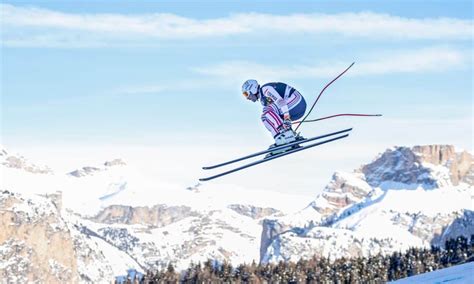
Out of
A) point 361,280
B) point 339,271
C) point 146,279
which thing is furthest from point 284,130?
point 146,279

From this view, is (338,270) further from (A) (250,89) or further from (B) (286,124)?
(A) (250,89)

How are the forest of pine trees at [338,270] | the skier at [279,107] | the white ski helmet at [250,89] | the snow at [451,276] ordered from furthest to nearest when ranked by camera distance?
the forest of pine trees at [338,270] → the skier at [279,107] → the white ski helmet at [250,89] → the snow at [451,276]

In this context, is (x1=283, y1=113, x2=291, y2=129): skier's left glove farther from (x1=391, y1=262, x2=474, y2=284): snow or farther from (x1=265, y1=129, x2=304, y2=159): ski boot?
(x1=391, y1=262, x2=474, y2=284): snow

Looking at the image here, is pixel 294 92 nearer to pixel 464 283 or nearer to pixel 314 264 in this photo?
pixel 464 283

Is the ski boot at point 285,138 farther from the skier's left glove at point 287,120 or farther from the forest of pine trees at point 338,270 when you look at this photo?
the forest of pine trees at point 338,270

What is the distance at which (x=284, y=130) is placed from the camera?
3209cm

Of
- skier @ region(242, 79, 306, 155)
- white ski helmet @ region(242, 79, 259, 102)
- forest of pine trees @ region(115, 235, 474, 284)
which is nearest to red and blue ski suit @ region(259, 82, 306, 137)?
skier @ region(242, 79, 306, 155)

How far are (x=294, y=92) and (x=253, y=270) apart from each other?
139920mm

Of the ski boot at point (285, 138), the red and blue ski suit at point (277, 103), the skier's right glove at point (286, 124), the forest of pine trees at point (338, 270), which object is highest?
the red and blue ski suit at point (277, 103)

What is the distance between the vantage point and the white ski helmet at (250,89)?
31500 millimetres

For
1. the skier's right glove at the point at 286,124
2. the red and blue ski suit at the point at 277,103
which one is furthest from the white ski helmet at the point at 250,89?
the skier's right glove at the point at 286,124

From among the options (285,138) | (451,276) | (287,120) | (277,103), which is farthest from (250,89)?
(451,276)

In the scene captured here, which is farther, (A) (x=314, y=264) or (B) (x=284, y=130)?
(A) (x=314, y=264)

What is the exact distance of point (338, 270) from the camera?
14575 centimetres
